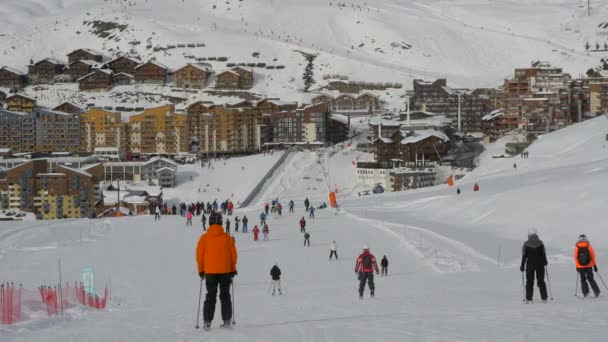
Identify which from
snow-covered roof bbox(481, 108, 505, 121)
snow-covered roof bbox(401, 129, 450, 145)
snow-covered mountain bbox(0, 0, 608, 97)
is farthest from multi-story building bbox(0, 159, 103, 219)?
snow-covered mountain bbox(0, 0, 608, 97)

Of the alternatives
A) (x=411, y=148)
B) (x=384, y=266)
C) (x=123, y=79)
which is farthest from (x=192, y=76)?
(x=384, y=266)

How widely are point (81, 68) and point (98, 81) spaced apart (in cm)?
587

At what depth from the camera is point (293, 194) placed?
59125 millimetres

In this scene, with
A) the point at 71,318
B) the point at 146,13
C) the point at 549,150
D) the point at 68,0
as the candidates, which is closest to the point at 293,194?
the point at 549,150

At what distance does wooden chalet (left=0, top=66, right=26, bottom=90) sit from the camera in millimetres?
104750

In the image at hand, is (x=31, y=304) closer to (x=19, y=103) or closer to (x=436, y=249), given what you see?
(x=436, y=249)

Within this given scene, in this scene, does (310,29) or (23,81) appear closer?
(23,81)

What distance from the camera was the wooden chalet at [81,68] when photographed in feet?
345

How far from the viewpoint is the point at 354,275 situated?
1702 centimetres

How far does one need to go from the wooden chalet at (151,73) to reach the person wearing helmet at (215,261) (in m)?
94.1

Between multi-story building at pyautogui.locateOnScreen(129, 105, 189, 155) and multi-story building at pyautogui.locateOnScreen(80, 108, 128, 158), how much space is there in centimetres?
82

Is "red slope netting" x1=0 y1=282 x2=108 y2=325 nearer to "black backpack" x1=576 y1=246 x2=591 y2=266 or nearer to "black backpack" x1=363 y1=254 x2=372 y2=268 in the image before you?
"black backpack" x1=363 y1=254 x2=372 y2=268

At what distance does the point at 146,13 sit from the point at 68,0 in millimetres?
28916

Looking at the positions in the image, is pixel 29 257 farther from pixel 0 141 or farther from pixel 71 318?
pixel 0 141
